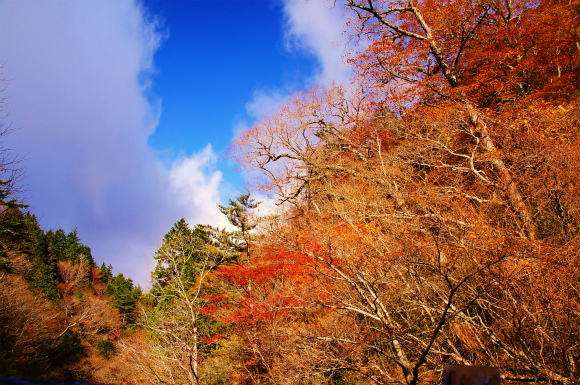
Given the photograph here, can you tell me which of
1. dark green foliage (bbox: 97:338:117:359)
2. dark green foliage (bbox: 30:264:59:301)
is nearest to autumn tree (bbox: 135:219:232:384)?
dark green foliage (bbox: 97:338:117:359)

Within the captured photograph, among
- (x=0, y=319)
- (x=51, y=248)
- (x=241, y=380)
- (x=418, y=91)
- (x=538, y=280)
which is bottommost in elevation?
(x=241, y=380)

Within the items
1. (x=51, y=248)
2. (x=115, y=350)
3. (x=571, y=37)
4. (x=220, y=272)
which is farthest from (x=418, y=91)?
(x=51, y=248)

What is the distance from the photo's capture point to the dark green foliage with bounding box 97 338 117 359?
2539 cm

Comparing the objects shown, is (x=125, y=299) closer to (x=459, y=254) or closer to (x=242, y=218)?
(x=242, y=218)

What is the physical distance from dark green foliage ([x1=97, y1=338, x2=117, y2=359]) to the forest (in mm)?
1275

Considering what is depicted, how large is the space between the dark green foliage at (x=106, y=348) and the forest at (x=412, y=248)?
4.18ft

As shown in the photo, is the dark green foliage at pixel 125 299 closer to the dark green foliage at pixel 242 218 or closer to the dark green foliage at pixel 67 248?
the dark green foliage at pixel 67 248

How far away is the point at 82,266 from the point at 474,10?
4924 centimetres

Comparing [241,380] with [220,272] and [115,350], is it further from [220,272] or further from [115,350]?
[115,350]

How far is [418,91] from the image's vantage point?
11992mm

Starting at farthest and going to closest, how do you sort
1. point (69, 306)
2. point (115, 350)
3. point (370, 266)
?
point (69, 306), point (115, 350), point (370, 266)

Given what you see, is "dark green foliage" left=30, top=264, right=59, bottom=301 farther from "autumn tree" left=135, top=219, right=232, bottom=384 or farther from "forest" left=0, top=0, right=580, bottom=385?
"autumn tree" left=135, top=219, right=232, bottom=384

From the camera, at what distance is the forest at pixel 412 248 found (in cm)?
494

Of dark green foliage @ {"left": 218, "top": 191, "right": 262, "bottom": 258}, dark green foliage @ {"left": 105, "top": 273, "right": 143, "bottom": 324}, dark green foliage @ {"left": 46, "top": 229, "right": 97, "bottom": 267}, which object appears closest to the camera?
dark green foliage @ {"left": 218, "top": 191, "right": 262, "bottom": 258}
